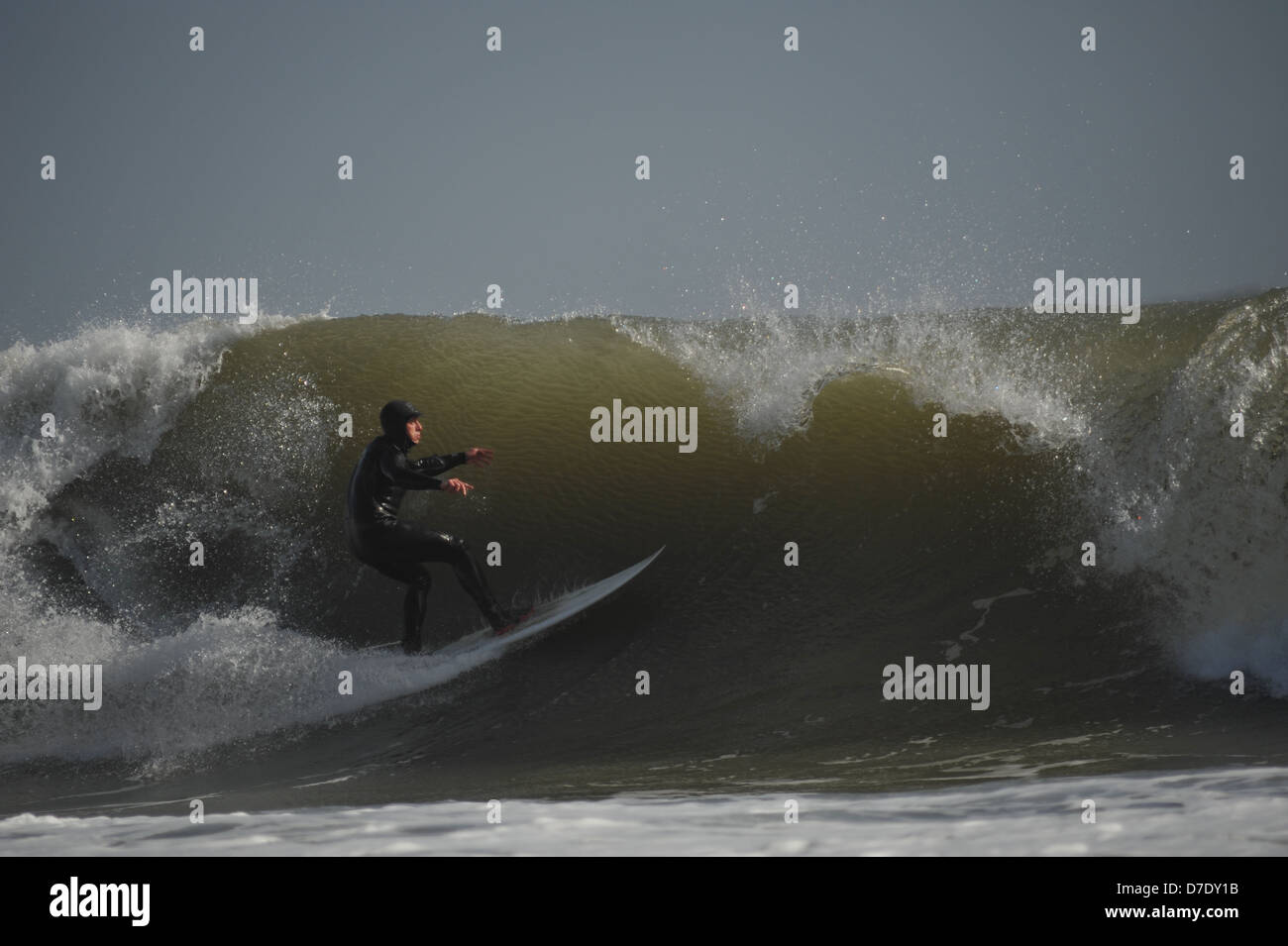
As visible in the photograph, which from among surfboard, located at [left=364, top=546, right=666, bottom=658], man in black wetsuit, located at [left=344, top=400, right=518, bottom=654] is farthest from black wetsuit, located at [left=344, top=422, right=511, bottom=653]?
surfboard, located at [left=364, top=546, right=666, bottom=658]

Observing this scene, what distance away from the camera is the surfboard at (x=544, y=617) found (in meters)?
6.90

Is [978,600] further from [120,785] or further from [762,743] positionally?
[120,785]

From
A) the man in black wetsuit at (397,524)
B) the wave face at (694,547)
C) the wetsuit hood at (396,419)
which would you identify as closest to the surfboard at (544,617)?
the wave face at (694,547)

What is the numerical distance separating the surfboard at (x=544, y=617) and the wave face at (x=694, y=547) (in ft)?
0.39

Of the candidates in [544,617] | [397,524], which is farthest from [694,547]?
[397,524]

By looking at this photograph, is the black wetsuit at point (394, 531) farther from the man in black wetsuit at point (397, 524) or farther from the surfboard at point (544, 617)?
the surfboard at point (544, 617)

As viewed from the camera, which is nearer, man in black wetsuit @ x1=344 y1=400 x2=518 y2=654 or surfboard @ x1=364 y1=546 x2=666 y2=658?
man in black wetsuit @ x1=344 y1=400 x2=518 y2=654

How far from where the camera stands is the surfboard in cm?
690

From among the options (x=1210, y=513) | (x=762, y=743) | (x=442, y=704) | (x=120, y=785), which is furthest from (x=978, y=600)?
(x=120, y=785)

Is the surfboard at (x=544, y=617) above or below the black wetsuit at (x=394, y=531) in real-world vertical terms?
below

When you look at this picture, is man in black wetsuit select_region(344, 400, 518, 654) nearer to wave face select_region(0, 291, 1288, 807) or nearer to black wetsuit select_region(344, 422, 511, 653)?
black wetsuit select_region(344, 422, 511, 653)

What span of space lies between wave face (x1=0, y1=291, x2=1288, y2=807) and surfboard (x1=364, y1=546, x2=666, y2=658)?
0.39ft

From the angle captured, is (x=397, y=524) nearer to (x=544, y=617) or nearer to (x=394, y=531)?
(x=394, y=531)

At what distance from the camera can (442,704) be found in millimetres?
6426
